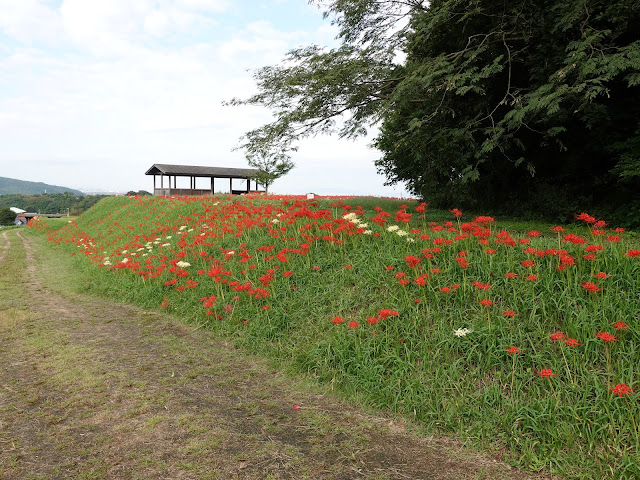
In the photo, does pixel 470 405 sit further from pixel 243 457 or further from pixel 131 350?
pixel 131 350

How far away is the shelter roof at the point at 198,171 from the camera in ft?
104

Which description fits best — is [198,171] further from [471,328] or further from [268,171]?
[471,328]

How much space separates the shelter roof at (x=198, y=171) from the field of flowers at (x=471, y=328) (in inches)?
1012

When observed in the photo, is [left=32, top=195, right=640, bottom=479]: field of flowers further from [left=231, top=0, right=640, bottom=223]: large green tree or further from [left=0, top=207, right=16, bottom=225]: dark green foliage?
[left=0, top=207, right=16, bottom=225]: dark green foliage

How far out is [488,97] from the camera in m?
11.8

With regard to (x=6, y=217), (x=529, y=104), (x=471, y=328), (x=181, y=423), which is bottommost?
(x=6, y=217)

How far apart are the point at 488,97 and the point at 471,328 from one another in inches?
374

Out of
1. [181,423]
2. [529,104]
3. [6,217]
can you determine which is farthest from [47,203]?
[181,423]

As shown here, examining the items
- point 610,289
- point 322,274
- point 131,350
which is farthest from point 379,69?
point 131,350

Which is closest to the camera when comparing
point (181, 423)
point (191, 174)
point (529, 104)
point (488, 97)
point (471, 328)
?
point (181, 423)

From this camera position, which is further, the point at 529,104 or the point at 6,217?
the point at 6,217

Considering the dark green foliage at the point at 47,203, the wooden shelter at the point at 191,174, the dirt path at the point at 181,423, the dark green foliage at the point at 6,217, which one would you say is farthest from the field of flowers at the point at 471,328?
the dark green foliage at the point at 47,203

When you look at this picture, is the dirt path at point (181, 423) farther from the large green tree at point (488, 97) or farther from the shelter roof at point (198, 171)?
the shelter roof at point (198, 171)

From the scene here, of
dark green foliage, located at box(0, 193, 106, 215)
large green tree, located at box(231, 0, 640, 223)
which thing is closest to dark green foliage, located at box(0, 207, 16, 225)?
dark green foliage, located at box(0, 193, 106, 215)
